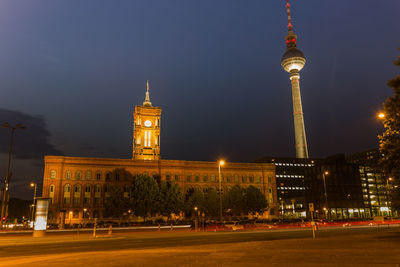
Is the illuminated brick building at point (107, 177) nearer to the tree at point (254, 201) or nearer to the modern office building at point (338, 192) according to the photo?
the modern office building at point (338, 192)

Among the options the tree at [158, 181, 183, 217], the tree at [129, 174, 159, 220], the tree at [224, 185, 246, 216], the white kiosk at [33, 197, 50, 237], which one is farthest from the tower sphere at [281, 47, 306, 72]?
the white kiosk at [33, 197, 50, 237]

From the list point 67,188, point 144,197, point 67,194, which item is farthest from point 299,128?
point 67,194

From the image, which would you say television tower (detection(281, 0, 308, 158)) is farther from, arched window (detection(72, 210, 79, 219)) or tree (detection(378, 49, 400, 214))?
tree (detection(378, 49, 400, 214))

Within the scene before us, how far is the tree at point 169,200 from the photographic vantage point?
75.8 meters

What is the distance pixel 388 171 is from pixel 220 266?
1559 centimetres

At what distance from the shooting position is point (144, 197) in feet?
245

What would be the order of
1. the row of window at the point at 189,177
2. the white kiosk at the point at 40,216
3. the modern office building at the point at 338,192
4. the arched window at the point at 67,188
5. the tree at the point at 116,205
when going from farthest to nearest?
the modern office building at the point at 338,192
the row of window at the point at 189,177
the arched window at the point at 67,188
the tree at the point at 116,205
the white kiosk at the point at 40,216

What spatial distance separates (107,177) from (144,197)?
1859 cm

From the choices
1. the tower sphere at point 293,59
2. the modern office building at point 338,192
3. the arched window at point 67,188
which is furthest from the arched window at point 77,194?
the tower sphere at point 293,59

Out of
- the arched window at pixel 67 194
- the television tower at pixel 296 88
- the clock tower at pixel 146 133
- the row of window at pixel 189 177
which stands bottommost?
the arched window at pixel 67 194

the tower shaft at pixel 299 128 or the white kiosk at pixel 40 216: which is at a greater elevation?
the tower shaft at pixel 299 128

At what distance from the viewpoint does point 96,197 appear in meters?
86.1

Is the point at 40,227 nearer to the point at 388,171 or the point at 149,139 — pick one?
the point at 388,171

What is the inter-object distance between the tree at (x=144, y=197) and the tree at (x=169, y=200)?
136cm
